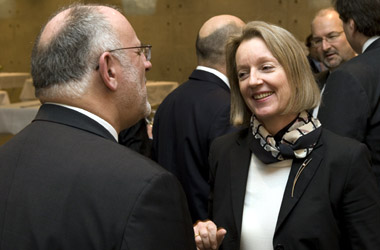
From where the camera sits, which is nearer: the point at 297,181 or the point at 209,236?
the point at 209,236

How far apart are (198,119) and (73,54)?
194cm

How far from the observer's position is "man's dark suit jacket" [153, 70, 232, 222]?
136 inches

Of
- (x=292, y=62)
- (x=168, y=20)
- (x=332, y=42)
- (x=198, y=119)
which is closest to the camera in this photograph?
(x=292, y=62)

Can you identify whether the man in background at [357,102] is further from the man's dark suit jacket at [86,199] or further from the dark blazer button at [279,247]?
the man's dark suit jacket at [86,199]

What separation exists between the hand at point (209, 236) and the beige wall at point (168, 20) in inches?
298

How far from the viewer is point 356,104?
2.75m

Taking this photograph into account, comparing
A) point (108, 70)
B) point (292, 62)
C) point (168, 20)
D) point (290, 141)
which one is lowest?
point (168, 20)

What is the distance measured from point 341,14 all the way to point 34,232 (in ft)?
7.50

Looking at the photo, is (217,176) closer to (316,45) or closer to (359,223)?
(359,223)

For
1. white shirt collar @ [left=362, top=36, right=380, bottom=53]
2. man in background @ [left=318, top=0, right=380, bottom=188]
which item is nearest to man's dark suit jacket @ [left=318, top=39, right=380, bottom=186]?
man in background @ [left=318, top=0, right=380, bottom=188]

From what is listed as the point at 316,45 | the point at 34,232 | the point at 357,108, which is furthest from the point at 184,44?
the point at 34,232

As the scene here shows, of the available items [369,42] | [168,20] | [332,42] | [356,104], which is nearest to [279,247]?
[356,104]

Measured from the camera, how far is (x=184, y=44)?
11055 millimetres

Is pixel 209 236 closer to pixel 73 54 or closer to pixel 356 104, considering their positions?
pixel 73 54
